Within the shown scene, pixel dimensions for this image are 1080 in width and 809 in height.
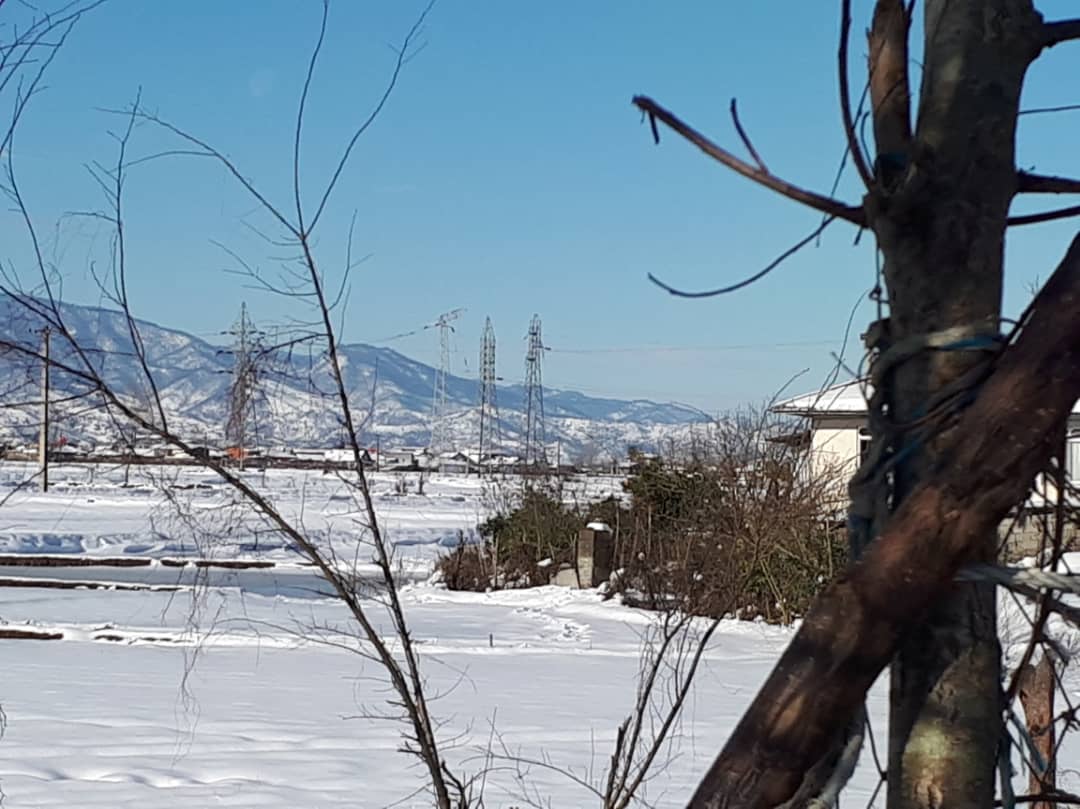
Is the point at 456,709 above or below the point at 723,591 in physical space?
below

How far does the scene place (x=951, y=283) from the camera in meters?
1.15

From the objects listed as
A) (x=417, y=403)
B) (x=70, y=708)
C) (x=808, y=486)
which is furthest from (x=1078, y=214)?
(x=417, y=403)

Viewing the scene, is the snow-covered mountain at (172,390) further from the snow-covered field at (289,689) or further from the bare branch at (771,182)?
the bare branch at (771,182)

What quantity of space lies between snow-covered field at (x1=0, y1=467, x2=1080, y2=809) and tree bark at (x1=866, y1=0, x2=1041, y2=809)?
1.37m

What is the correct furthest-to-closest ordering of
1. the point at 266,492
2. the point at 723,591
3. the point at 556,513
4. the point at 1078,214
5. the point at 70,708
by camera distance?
the point at 556,513, the point at 70,708, the point at 723,591, the point at 266,492, the point at 1078,214

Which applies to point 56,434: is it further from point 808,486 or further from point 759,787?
point 808,486

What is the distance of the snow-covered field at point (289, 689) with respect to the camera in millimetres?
3764

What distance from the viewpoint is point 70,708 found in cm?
883

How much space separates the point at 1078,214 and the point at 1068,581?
42 centimetres

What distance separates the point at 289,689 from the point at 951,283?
30.9 ft

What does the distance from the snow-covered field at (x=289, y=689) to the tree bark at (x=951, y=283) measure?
4.49 feet

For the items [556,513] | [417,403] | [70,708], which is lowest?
[70,708]

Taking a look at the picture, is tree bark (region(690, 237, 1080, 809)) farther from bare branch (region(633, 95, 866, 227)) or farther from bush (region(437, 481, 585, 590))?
bush (region(437, 481, 585, 590))

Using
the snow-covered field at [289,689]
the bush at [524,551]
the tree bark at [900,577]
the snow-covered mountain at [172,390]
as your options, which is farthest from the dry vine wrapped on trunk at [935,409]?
the bush at [524,551]
